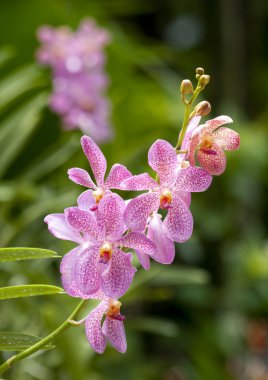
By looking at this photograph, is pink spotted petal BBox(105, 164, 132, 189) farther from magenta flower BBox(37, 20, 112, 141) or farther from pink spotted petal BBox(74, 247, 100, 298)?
magenta flower BBox(37, 20, 112, 141)

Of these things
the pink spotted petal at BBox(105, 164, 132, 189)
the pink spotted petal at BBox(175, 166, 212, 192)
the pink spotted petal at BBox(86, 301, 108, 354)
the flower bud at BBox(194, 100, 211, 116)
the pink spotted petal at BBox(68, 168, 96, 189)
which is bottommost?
the pink spotted petal at BBox(86, 301, 108, 354)

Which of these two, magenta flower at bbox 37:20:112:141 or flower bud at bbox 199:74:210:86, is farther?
magenta flower at bbox 37:20:112:141

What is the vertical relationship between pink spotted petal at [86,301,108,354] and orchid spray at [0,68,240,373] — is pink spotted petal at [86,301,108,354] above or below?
below

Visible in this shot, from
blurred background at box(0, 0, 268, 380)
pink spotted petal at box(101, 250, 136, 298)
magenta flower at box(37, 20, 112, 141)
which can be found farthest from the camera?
magenta flower at box(37, 20, 112, 141)

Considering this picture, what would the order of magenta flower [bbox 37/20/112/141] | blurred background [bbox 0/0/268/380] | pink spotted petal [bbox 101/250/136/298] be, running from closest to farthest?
pink spotted petal [bbox 101/250/136/298]
blurred background [bbox 0/0/268/380]
magenta flower [bbox 37/20/112/141]

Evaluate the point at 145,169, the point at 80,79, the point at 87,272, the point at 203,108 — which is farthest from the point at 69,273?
the point at 145,169

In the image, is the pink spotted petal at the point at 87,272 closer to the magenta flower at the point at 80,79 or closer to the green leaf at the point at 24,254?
the green leaf at the point at 24,254

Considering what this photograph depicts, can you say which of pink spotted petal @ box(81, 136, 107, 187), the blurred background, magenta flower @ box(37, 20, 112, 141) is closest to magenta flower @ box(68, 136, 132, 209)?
pink spotted petal @ box(81, 136, 107, 187)
